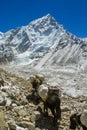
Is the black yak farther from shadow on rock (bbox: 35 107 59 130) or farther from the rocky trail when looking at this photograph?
shadow on rock (bbox: 35 107 59 130)

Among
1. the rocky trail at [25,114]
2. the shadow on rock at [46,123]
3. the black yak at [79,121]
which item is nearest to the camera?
the rocky trail at [25,114]

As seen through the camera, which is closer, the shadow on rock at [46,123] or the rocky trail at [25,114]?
the rocky trail at [25,114]

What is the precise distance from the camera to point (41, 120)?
12633 millimetres

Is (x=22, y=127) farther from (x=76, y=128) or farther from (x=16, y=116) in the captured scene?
(x=76, y=128)

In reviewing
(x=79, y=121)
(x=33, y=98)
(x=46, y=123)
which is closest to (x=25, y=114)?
(x=46, y=123)

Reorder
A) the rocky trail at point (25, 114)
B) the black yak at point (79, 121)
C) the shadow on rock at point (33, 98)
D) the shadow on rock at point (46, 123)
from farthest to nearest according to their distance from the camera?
the shadow on rock at point (33, 98) < the shadow on rock at point (46, 123) < the black yak at point (79, 121) < the rocky trail at point (25, 114)

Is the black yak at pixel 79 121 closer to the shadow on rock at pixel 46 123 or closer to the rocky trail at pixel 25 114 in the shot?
the rocky trail at pixel 25 114

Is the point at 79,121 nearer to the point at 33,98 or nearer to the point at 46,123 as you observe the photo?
the point at 46,123

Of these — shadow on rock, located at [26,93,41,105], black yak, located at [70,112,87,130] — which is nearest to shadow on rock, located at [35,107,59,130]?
black yak, located at [70,112,87,130]

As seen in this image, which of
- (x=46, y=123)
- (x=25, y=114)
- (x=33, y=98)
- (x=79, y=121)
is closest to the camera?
(x=79, y=121)

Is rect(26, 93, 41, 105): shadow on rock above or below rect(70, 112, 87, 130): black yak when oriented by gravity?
above

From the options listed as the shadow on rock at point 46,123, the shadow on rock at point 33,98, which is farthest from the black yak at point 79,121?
the shadow on rock at point 33,98

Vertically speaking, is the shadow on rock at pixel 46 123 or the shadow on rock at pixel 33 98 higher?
the shadow on rock at pixel 33 98

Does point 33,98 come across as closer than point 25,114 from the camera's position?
No
